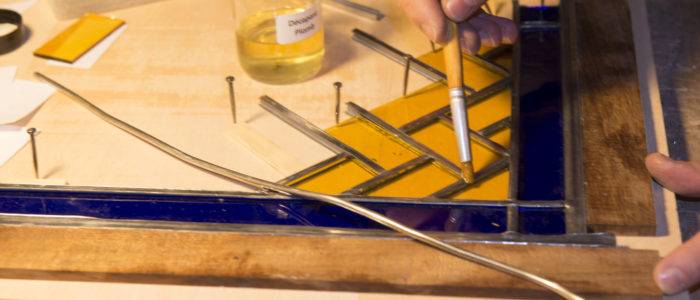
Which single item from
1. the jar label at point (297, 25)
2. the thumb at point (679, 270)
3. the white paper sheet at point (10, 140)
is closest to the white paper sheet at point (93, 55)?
the white paper sheet at point (10, 140)

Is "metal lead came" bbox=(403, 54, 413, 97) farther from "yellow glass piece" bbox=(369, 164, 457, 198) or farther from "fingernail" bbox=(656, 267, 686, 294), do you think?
"fingernail" bbox=(656, 267, 686, 294)

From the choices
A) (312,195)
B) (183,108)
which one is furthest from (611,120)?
(183,108)

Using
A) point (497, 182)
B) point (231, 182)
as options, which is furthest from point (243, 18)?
point (497, 182)

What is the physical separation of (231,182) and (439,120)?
0.81ft

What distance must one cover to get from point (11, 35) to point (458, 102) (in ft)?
1.99

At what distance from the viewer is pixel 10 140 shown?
0.95 m

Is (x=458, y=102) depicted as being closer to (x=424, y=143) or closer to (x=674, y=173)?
(x=424, y=143)

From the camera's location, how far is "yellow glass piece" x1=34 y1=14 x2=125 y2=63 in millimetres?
1104

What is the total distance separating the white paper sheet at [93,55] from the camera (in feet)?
3.59

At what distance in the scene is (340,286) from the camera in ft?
2.40

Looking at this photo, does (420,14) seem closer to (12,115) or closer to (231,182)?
(231,182)

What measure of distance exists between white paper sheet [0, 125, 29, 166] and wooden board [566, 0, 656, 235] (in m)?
0.60

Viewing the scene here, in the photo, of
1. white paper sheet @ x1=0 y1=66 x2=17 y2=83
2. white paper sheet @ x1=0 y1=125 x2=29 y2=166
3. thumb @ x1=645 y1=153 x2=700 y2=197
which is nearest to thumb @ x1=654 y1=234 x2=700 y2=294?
thumb @ x1=645 y1=153 x2=700 y2=197

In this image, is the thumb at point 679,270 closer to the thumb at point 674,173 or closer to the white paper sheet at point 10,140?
the thumb at point 674,173
